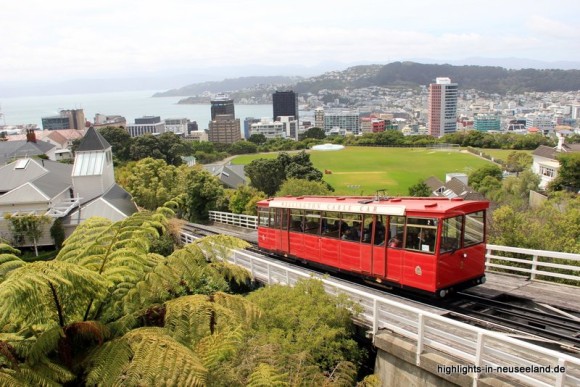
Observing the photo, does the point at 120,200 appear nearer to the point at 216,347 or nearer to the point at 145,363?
the point at 216,347

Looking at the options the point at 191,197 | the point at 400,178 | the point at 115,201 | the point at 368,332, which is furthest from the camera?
the point at 400,178

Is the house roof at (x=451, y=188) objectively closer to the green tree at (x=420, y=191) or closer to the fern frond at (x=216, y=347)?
the green tree at (x=420, y=191)

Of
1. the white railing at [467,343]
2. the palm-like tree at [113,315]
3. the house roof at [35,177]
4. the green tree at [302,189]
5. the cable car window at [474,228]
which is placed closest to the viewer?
the palm-like tree at [113,315]

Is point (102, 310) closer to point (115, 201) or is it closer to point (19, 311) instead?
point (19, 311)

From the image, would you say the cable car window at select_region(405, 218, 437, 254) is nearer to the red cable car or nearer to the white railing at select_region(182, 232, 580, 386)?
the red cable car

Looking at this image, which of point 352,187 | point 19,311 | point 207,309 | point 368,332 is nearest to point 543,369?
point 368,332

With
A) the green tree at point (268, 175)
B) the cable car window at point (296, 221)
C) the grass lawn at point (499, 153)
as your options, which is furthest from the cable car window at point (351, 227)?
the grass lawn at point (499, 153)

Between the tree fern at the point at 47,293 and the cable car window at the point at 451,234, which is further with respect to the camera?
the cable car window at the point at 451,234
